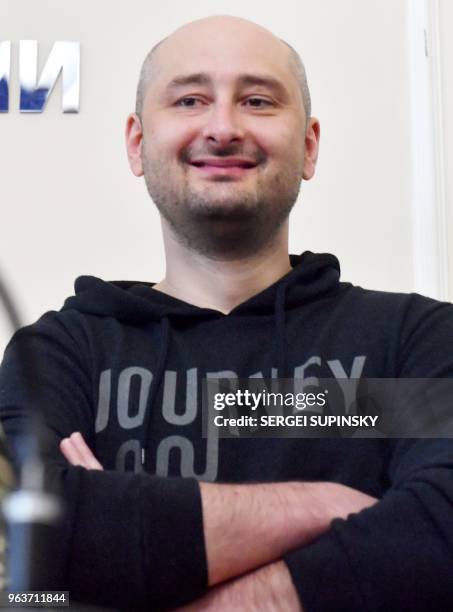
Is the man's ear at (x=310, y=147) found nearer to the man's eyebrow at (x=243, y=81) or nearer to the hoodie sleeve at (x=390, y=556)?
the man's eyebrow at (x=243, y=81)

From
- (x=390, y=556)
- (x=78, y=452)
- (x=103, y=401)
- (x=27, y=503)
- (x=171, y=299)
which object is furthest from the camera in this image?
(x=171, y=299)

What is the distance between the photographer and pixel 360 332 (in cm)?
129

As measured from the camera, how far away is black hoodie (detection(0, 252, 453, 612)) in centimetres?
95

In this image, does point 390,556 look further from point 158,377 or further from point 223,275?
point 223,275

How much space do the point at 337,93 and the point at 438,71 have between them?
0.76ft

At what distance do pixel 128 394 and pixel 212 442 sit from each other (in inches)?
5.3

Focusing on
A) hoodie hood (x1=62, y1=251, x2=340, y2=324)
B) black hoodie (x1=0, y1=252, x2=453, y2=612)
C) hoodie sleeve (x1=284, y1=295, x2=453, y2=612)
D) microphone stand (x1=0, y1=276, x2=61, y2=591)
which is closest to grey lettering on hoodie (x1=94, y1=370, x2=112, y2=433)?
black hoodie (x1=0, y1=252, x2=453, y2=612)

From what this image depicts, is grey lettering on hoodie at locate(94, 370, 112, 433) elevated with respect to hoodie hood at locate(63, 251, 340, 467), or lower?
lower

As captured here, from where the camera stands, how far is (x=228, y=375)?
126 cm

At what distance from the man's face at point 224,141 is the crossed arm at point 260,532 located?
1.69 ft

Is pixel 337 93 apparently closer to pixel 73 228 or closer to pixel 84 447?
pixel 73 228

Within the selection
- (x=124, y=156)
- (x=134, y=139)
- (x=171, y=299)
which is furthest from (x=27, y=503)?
(x=124, y=156)

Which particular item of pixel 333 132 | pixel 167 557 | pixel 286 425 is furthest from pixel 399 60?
pixel 167 557

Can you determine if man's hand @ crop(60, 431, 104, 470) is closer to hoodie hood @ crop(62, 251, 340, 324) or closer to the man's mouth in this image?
hoodie hood @ crop(62, 251, 340, 324)
